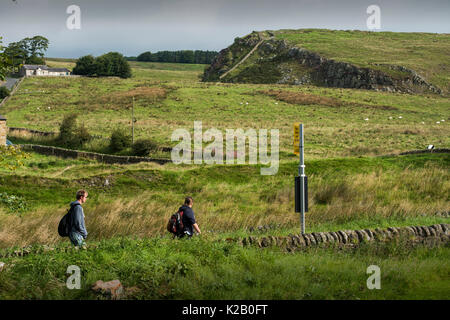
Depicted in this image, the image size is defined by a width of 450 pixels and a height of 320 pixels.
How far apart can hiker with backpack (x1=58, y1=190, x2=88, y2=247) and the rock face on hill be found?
94.3 metres

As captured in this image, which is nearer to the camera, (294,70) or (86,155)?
(86,155)

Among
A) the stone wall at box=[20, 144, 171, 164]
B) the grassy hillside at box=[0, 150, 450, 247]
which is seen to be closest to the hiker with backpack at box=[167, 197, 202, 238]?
the grassy hillside at box=[0, 150, 450, 247]

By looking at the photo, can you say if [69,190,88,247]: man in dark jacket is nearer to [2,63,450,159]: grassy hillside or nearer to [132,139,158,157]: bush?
[2,63,450,159]: grassy hillside

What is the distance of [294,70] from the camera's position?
405 feet

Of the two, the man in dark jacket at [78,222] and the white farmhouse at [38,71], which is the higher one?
the white farmhouse at [38,71]

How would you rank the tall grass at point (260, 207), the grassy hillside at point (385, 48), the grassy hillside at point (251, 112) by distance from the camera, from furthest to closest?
the grassy hillside at point (385, 48), the grassy hillside at point (251, 112), the tall grass at point (260, 207)

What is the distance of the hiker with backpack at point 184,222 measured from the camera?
449 inches

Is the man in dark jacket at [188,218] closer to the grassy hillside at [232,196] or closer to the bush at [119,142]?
the grassy hillside at [232,196]

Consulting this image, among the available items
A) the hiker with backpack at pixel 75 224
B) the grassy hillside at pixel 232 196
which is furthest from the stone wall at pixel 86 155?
the hiker with backpack at pixel 75 224

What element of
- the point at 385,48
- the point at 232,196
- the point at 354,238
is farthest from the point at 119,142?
the point at 385,48

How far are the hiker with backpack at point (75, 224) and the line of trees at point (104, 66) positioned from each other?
132413mm

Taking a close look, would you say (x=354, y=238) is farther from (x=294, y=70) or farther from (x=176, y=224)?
(x=294, y=70)

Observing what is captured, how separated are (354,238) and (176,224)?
177 inches
